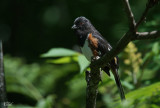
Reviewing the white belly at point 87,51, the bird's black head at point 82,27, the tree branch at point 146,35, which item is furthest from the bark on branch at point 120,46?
the bird's black head at point 82,27

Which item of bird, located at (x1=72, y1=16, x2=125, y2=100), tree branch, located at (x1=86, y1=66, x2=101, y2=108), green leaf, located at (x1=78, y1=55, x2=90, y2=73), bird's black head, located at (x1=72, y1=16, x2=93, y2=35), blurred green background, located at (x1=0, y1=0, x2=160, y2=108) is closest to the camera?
tree branch, located at (x1=86, y1=66, x2=101, y2=108)

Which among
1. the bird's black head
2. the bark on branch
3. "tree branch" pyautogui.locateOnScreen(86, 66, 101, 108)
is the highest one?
the bird's black head

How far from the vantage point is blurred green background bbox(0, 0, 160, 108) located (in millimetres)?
4020

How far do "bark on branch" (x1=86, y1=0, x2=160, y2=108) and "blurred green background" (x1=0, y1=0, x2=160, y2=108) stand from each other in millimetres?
377

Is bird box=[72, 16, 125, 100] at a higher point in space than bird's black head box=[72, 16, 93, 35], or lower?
lower

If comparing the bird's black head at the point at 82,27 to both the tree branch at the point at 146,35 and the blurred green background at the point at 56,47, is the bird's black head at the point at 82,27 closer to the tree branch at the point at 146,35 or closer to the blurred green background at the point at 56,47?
the blurred green background at the point at 56,47

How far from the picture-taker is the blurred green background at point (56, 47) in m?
4.02

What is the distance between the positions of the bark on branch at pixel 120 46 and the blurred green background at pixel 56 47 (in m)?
0.38

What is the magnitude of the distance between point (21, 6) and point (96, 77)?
5.26m

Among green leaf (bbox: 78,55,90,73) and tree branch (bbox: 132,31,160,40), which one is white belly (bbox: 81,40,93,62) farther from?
tree branch (bbox: 132,31,160,40)

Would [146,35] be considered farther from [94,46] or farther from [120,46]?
[94,46]

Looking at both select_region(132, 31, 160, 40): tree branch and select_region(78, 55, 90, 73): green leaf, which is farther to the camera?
select_region(78, 55, 90, 73): green leaf

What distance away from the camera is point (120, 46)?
217 centimetres

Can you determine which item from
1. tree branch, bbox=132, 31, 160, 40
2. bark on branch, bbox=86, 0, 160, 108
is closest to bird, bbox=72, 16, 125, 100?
bark on branch, bbox=86, 0, 160, 108
